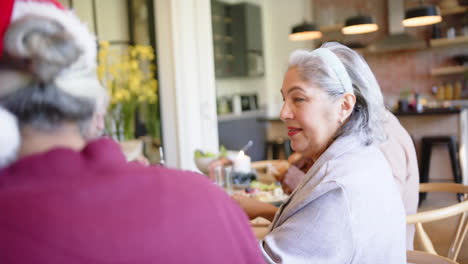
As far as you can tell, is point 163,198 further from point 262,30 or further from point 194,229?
point 262,30

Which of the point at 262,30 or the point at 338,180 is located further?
the point at 262,30

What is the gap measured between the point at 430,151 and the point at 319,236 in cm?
503

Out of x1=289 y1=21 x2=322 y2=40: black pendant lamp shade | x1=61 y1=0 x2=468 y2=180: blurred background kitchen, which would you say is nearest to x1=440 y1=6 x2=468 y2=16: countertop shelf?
x1=61 y1=0 x2=468 y2=180: blurred background kitchen

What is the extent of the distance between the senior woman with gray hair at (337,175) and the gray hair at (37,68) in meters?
0.62

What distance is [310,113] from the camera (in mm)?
1374

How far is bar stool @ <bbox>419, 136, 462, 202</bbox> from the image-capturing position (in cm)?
539

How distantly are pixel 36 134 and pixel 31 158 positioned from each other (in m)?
0.05

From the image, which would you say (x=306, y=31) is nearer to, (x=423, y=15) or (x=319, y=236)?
(x=423, y=15)

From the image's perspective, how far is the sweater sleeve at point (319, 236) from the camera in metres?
1.06

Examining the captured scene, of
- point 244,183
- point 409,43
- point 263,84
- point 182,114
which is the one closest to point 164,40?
point 182,114

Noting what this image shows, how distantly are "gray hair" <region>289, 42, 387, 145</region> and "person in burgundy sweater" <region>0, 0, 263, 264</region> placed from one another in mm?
741

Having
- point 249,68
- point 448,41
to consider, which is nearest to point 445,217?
point 249,68

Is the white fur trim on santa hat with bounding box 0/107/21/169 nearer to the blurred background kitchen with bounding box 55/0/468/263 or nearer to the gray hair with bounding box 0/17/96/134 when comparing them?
the gray hair with bounding box 0/17/96/134

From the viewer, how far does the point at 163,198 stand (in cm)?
60
